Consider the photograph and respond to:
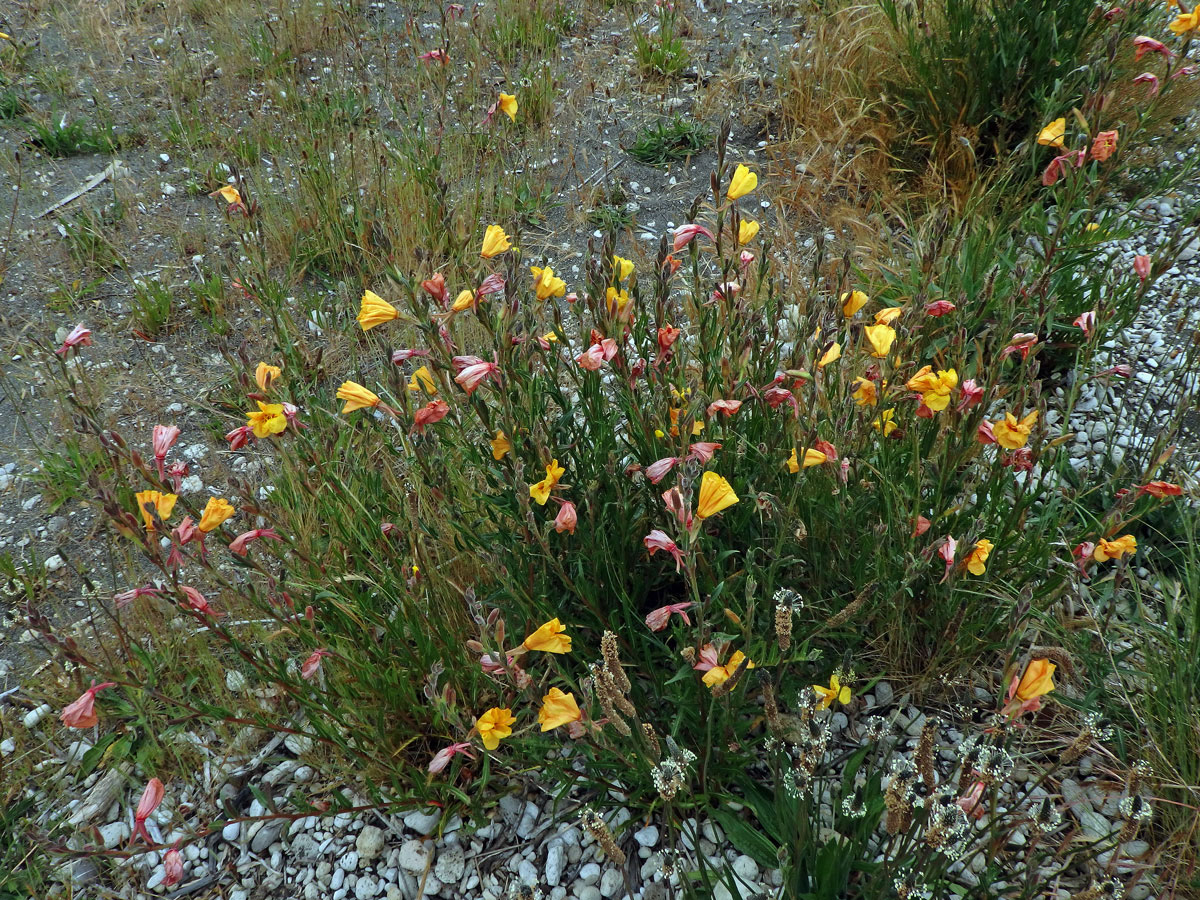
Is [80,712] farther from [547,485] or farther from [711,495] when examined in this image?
[711,495]

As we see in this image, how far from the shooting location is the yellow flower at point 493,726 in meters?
1.71

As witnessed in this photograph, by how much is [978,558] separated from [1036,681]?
46 cm

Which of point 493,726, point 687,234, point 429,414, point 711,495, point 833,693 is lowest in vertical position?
point 833,693

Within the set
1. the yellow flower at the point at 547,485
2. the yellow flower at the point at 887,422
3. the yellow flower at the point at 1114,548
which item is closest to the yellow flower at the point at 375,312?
the yellow flower at the point at 547,485

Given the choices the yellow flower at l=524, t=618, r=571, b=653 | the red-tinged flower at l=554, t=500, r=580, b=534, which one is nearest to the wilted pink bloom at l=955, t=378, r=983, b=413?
the red-tinged flower at l=554, t=500, r=580, b=534

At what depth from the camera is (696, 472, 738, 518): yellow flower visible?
5.30ft

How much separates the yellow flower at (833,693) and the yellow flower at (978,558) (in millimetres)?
397

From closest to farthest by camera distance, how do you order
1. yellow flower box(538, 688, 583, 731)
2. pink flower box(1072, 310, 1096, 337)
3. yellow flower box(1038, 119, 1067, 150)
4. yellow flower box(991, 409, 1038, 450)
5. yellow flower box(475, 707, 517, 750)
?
yellow flower box(538, 688, 583, 731), yellow flower box(475, 707, 517, 750), yellow flower box(991, 409, 1038, 450), pink flower box(1072, 310, 1096, 337), yellow flower box(1038, 119, 1067, 150)

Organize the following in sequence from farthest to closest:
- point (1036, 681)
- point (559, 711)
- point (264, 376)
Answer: point (264, 376)
point (559, 711)
point (1036, 681)

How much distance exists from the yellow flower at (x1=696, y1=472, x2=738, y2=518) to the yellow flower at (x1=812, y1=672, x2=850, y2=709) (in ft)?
1.74

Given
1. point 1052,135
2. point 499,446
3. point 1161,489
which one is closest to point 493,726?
point 499,446

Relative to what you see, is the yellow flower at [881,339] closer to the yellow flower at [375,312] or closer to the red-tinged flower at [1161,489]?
the red-tinged flower at [1161,489]

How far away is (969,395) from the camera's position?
1799 mm

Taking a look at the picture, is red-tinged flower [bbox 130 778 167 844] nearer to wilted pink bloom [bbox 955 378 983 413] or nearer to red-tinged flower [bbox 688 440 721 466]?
red-tinged flower [bbox 688 440 721 466]
